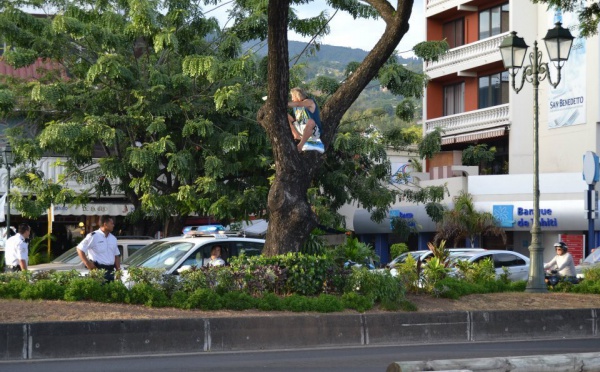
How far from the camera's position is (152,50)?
93.3 feet

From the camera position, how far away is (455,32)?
4712cm

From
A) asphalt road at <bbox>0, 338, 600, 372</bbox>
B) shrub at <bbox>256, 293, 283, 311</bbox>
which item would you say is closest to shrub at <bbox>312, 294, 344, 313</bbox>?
shrub at <bbox>256, 293, 283, 311</bbox>

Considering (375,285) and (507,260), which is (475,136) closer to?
(507,260)

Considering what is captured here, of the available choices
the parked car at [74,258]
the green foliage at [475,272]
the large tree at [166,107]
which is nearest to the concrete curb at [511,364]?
the green foliage at [475,272]

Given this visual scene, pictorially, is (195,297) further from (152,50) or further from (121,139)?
(152,50)

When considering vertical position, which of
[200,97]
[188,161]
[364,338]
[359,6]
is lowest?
[364,338]

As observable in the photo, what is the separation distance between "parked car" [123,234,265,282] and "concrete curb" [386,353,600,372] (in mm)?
Answer: 10257

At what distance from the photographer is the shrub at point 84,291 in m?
14.9

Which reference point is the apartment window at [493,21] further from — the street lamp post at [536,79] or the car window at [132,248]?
the car window at [132,248]

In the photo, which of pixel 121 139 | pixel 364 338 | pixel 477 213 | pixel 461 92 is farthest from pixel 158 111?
pixel 461 92

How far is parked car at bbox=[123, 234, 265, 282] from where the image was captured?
59.4 feet

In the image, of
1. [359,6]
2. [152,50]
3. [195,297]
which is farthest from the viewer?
[152,50]

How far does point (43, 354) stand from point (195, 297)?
8.81 feet

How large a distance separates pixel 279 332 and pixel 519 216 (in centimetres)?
2767
